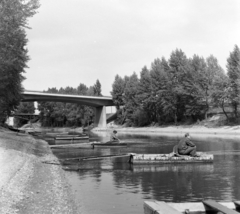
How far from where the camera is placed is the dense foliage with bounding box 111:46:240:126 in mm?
69812

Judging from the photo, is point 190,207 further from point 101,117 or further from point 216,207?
point 101,117

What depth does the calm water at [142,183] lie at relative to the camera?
44.5 ft

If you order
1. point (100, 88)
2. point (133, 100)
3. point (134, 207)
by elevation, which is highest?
point (100, 88)

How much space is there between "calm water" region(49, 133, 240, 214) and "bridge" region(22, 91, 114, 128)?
7715 cm

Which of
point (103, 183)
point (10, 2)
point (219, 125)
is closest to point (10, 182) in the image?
point (103, 183)

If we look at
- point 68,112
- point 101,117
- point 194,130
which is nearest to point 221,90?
point 194,130

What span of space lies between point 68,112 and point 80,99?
38.4 metres

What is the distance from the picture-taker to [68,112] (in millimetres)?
144750

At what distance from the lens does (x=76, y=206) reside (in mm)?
12750

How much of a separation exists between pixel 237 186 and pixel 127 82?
97.0m

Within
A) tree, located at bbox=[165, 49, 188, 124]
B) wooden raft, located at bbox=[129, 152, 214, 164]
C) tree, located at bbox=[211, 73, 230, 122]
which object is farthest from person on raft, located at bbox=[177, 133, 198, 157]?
tree, located at bbox=[165, 49, 188, 124]

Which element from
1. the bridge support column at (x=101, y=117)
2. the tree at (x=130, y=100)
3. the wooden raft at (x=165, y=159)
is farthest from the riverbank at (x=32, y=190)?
the bridge support column at (x=101, y=117)

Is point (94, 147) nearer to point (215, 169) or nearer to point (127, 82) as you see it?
point (215, 169)

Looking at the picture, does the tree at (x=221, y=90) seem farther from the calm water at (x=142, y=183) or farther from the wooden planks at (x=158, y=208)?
the wooden planks at (x=158, y=208)
